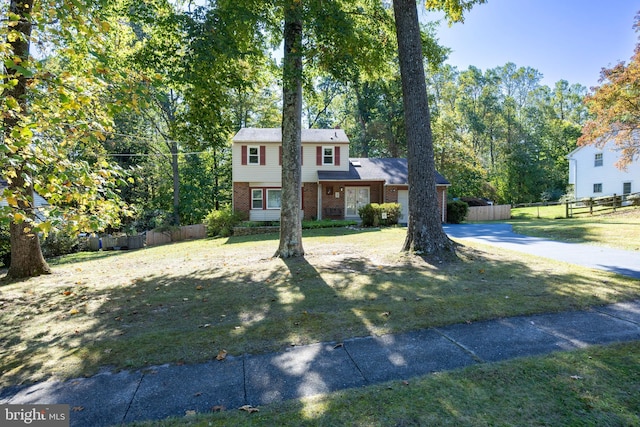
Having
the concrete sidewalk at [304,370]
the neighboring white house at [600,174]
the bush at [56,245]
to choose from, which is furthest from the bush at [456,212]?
the bush at [56,245]

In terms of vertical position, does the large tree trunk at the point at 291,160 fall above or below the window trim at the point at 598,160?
below

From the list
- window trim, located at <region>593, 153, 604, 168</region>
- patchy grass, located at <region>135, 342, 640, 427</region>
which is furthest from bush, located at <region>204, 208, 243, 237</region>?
window trim, located at <region>593, 153, 604, 168</region>

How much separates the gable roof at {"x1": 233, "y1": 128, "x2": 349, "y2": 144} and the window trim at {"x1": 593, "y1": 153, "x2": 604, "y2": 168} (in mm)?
20104

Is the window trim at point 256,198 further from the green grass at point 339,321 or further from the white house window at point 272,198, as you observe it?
the green grass at point 339,321

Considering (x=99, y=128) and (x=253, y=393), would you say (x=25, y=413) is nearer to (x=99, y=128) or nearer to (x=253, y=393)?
(x=253, y=393)

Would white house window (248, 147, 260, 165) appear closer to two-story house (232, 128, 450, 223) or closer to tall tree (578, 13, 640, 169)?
two-story house (232, 128, 450, 223)

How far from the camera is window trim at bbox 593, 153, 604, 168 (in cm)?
2662

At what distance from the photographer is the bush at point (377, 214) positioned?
63.7ft

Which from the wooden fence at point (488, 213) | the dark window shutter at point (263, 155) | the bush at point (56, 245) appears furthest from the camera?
the wooden fence at point (488, 213)

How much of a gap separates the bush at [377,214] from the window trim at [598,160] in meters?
18.8

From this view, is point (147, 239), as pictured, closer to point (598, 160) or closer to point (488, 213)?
point (488, 213)

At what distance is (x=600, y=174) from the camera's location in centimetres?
2652

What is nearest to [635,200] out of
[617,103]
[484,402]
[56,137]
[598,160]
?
[598,160]

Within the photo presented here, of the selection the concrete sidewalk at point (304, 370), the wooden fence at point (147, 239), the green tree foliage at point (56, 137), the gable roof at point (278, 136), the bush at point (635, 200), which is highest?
the gable roof at point (278, 136)
